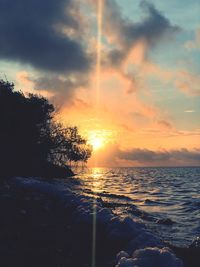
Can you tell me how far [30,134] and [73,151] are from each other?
43.4 ft

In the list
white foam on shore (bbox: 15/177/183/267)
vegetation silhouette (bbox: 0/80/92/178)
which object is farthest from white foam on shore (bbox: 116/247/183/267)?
vegetation silhouette (bbox: 0/80/92/178)

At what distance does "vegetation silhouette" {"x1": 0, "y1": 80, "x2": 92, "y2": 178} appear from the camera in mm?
45719

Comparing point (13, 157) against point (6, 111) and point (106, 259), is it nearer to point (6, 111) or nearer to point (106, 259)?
point (6, 111)

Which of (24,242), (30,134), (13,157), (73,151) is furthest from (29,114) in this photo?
(24,242)

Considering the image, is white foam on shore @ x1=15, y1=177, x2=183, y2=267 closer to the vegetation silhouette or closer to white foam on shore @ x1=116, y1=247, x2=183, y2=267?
white foam on shore @ x1=116, y1=247, x2=183, y2=267

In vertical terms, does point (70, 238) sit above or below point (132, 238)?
below

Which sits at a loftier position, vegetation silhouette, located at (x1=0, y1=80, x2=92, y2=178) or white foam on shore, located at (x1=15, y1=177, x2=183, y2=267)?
vegetation silhouette, located at (x1=0, y1=80, x2=92, y2=178)

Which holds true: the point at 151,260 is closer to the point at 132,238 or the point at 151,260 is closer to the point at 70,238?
the point at 132,238

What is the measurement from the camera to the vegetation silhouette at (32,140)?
4572 cm

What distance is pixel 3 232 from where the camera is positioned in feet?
29.6

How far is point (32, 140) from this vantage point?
50375 millimetres

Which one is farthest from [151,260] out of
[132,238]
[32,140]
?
[32,140]

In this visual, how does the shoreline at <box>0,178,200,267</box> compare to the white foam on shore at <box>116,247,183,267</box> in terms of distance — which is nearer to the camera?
the white foam on shore at <box>116,247,183,267</box>

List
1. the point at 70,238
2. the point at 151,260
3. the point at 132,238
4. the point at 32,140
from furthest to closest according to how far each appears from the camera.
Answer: the point at 32,140, the point at 70,238, the point at 132,238, the point at 151,260
